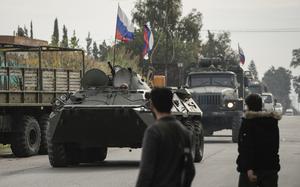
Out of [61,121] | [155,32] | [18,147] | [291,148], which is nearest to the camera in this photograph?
[61,121]

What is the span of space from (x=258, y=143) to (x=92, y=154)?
11.9 m

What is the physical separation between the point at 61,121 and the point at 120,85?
1.93 metres

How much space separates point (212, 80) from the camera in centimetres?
3053

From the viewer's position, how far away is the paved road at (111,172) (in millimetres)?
15438

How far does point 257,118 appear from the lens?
9.05m

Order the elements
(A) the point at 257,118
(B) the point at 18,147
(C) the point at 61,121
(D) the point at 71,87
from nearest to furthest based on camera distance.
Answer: (A) the point at 257,118 < (C) the point at 61,121 < (B) the point at 18,147 < (D) the point at 71,87

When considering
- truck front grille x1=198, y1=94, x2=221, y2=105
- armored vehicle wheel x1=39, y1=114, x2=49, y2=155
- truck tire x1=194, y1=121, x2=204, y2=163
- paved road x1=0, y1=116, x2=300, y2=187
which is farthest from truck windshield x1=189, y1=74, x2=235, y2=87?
truck tire x1=194, y1=121, x2=204, y2=163

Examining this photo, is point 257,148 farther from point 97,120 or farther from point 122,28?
point 122,28

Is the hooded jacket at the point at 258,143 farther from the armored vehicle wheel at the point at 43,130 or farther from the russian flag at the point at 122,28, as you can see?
the russian flag at the point at 122,28

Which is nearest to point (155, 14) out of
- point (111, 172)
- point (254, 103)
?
point (111, 172)

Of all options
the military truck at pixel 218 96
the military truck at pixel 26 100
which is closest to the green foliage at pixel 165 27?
the military truck at pixel 218 96

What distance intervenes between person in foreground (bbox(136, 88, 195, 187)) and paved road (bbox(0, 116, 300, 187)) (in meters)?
8.28

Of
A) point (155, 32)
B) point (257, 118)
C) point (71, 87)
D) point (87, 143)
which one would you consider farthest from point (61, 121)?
point (155, 32)

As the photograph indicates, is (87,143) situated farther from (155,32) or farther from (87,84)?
(155,32)
